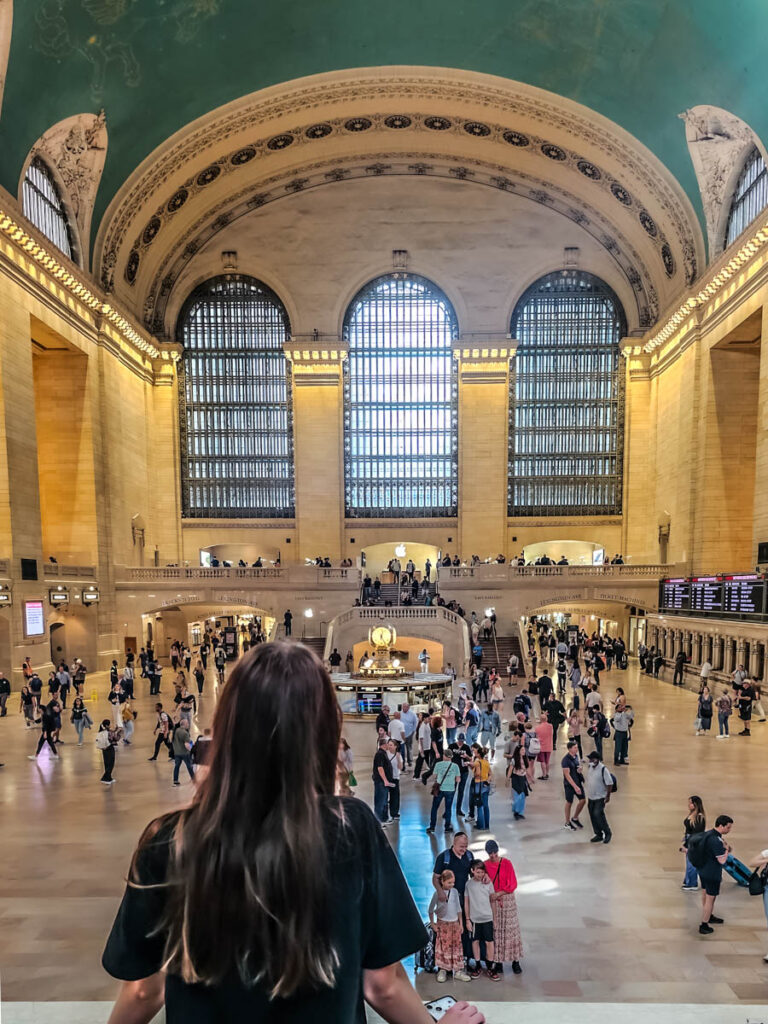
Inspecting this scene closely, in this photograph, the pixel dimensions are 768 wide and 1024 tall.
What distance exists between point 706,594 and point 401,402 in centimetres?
1829

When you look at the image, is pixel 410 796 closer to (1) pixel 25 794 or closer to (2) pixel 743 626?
(1) pixel 25 794

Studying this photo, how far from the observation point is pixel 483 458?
35094mm

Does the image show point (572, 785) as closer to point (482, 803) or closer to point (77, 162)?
point (482, 803)

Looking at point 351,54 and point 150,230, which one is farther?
point 150,230

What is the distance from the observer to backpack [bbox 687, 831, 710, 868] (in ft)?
20.6

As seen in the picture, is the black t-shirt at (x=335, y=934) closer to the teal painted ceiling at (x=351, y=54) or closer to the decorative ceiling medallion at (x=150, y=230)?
the teal painted ceiling at (x=351, y=54)

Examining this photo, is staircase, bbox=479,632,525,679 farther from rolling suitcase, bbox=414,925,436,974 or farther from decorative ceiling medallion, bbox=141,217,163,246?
decorative ceiling medallion, bbox=141,217,163,246

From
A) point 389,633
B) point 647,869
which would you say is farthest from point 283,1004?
point 389,633

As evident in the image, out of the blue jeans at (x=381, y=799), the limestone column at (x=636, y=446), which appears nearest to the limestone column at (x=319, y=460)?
the limestone column at (x=636, y=446)

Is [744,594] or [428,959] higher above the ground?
[744,594]

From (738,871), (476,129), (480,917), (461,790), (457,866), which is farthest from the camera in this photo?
(476,129)

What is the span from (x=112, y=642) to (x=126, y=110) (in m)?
19.0

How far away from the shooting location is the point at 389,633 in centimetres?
2034

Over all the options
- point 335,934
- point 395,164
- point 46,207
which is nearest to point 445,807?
point 335,934
